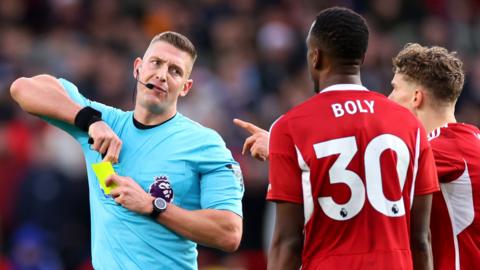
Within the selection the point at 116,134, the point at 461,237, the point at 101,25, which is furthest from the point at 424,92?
the point at 101,25

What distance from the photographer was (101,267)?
247 inches

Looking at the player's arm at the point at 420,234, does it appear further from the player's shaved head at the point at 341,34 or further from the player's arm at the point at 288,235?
the player's shaved head at the point at 341,34

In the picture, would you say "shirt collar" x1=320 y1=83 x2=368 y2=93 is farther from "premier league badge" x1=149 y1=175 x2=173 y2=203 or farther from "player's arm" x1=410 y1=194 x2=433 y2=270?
"premier league badge" x1=149 y1=175 x2=173 y2=203

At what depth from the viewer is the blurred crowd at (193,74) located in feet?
41.3

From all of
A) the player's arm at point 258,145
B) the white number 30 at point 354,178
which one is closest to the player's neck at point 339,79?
the white number 30 at point 354,178

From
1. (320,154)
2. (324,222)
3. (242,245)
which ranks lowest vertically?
(242,245)

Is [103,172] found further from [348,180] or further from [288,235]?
[348,180]

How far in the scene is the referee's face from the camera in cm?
652

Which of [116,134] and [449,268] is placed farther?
[116,134]

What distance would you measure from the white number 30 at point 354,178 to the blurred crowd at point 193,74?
24.8 ft

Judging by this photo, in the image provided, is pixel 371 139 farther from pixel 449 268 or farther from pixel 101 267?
pixel 101 267

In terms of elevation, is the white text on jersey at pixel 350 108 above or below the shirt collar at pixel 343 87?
below

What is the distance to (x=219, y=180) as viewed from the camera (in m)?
6.30

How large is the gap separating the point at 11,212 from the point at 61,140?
1110mm
